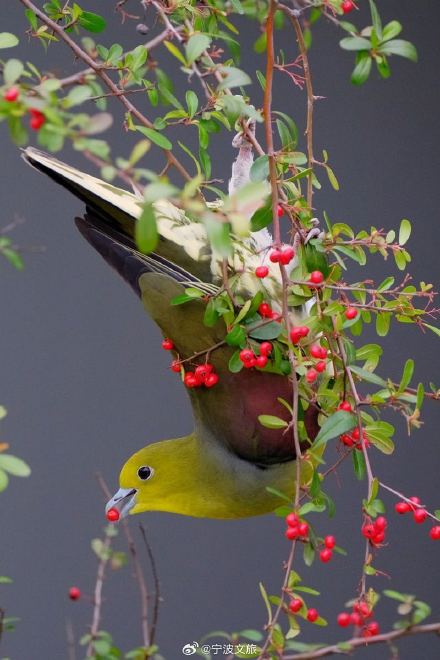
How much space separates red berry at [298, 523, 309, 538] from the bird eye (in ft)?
0.90

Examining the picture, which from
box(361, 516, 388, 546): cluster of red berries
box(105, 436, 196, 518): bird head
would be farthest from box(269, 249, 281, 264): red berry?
box(105, 436, 196, 518): bird head

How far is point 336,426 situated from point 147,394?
1027 mm

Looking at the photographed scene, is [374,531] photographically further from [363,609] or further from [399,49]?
[399,49]

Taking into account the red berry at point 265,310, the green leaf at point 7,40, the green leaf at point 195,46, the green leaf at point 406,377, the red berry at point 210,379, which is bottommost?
the green leaf at point 406,377

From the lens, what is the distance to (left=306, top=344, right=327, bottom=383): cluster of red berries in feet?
2.29

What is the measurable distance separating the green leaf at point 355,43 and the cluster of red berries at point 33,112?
210mm

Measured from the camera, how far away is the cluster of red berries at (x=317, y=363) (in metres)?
0.70

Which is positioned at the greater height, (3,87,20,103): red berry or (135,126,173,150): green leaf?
(135,126,173,150): green leaf

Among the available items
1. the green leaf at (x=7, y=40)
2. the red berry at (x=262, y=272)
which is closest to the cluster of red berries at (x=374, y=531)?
the red berry at (x=262, y=272)

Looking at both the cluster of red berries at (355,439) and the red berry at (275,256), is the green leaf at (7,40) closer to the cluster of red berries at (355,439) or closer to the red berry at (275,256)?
the red berry at (275,256)

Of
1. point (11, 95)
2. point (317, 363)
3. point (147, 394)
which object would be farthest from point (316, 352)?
point (147, 394)

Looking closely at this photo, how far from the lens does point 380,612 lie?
1.71 meters

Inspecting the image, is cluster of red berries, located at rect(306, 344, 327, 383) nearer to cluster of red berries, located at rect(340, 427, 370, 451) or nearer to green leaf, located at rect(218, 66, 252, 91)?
cluster of red berries, located at rect(340, 427, 370, 451)

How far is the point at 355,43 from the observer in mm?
579
